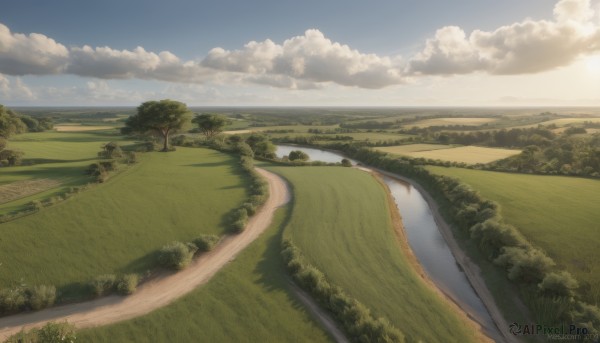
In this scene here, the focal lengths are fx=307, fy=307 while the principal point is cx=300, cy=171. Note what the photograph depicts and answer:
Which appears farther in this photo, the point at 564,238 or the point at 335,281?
the point at 564,238

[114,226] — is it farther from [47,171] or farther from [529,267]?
[529,267]

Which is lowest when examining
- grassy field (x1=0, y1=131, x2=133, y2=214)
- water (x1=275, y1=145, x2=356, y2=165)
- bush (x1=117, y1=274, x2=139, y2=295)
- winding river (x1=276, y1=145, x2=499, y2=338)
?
winding river (x1=276, y1=145, x2=499, y2=338)

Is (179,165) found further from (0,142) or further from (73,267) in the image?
(73,267)

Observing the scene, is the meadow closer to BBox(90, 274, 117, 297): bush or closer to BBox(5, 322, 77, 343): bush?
BBox(90, 274, 117, 297): bush

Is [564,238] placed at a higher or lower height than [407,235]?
higher

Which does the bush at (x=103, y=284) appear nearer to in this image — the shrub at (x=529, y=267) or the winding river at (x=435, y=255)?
the winding river at (x=435, y=255)

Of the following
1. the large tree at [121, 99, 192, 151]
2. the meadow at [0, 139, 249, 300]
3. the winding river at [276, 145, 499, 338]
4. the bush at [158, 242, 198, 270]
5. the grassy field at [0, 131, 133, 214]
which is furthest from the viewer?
the large tree at [121, 99, 192, 151]

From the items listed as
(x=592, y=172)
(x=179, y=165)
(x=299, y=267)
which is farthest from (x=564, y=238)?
(x=179, y=165)

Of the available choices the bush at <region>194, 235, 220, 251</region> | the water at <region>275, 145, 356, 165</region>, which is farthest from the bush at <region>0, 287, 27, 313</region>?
the water at <region>275, 145, 356, 165</region>
